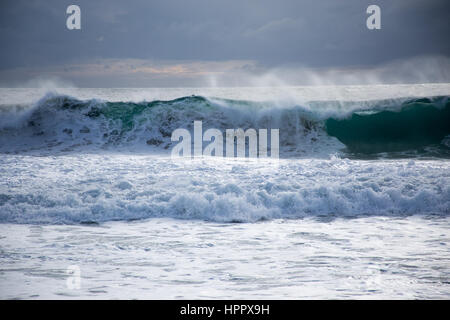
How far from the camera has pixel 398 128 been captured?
49.4 feet

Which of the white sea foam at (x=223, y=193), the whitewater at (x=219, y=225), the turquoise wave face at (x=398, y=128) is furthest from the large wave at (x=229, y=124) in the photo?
the white sea foam at (x=223, y=193)

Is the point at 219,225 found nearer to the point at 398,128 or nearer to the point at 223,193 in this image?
the point at 223,193

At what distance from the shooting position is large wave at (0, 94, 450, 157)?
13.1 meters

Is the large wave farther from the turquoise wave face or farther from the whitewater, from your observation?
the whitewater

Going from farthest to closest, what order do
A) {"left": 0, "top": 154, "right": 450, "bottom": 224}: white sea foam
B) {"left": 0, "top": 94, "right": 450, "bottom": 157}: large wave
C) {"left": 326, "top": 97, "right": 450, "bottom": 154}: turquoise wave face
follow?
{"left": 326, "top": 97, "right": 450, "bottom": 154}: turquoise wave face
{"left": 0, "top": 94, "right": 450, "bottom": 157}: large wave
{"left": 0, "top": 154, "right": 450, "bottom": 224}: white sea foam

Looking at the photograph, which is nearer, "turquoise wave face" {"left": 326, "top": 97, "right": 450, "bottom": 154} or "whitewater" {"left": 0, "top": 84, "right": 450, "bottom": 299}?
"whitewater" {"left": 0, "top": 84, "right": 450, "bottom": 299}

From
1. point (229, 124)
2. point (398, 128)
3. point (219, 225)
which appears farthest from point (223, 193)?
point (398, 128)

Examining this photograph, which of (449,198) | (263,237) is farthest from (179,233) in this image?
(449,198)

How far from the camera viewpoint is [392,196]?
260 inches

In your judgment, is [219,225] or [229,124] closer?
[219,225]

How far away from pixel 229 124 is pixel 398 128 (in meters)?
6.31

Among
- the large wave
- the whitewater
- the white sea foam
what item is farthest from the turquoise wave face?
the white sea foam
